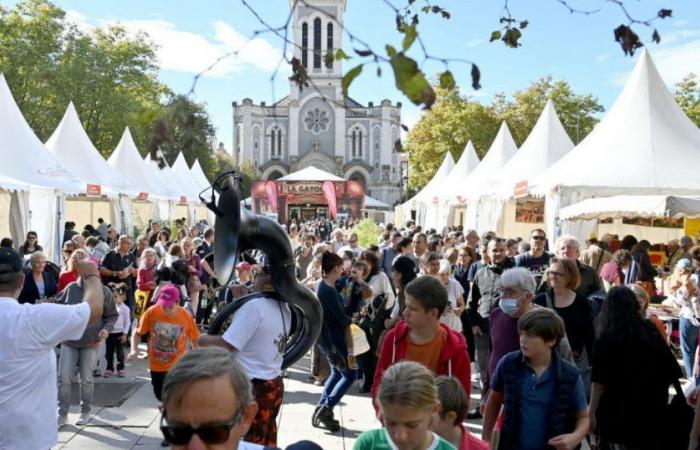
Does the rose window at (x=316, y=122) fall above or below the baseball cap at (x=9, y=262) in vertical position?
above

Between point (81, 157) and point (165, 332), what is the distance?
15.5m

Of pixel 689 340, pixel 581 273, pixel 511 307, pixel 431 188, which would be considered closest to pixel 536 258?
pixel 581 273

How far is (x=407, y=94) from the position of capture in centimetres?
163

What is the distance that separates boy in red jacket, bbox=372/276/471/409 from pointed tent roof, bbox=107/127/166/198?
22612 mm

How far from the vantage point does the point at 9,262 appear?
353 cm

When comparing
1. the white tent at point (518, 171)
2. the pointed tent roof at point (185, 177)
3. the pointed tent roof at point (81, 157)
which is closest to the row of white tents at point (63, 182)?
the pointed tent roof at point (81, 157)

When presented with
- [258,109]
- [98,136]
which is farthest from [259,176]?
[98,136]

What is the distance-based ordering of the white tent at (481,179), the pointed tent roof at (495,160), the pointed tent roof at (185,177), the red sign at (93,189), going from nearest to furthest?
the red sign at (93,189) → the white tent at (481,179) → the pointed tent roof at (495,160) → the pointed tent roof at (185,177)

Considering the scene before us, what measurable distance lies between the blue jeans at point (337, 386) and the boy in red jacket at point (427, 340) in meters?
2.80

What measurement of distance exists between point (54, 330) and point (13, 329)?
198 millimetres

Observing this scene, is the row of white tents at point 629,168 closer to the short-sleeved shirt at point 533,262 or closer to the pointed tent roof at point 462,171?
the short-sleeved shirt at point 533,262

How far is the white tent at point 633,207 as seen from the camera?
1102cm

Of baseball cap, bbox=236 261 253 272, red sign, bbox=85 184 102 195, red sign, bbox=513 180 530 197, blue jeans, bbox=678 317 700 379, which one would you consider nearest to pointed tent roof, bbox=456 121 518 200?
red sign, bbox=513 180 530 197

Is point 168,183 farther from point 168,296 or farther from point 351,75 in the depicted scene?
point 351,75
